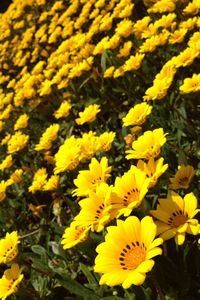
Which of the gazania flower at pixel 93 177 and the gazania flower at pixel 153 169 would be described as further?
the gazania flower at pixel 93 177

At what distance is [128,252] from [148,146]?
1.66ft

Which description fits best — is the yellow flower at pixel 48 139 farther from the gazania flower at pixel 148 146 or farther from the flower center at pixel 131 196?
the flower center at pixel 131 196

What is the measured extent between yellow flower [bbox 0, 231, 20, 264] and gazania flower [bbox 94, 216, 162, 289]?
2.62 ft

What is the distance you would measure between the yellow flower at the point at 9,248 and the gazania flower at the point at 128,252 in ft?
2.62

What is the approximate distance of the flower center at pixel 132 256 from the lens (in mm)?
1296

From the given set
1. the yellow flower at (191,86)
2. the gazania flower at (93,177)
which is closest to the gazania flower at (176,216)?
the gazania flower at (93,177)

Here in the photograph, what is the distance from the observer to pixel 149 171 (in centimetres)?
161

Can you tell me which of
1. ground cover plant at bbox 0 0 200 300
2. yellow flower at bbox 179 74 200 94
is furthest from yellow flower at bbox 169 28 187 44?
yellow flower at bbox 179 74 200 94

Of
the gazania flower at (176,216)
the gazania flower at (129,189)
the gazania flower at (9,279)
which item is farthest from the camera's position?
the gazania flower at (9,279)

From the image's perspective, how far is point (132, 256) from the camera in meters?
1.32

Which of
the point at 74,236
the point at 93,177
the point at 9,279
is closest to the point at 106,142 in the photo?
the point at 93,177

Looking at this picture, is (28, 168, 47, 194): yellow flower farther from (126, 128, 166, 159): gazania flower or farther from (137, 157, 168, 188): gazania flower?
(137, 157, 168, 188): gazania flower

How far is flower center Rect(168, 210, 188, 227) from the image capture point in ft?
4.74

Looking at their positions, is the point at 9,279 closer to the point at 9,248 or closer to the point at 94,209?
the point at 9,248
